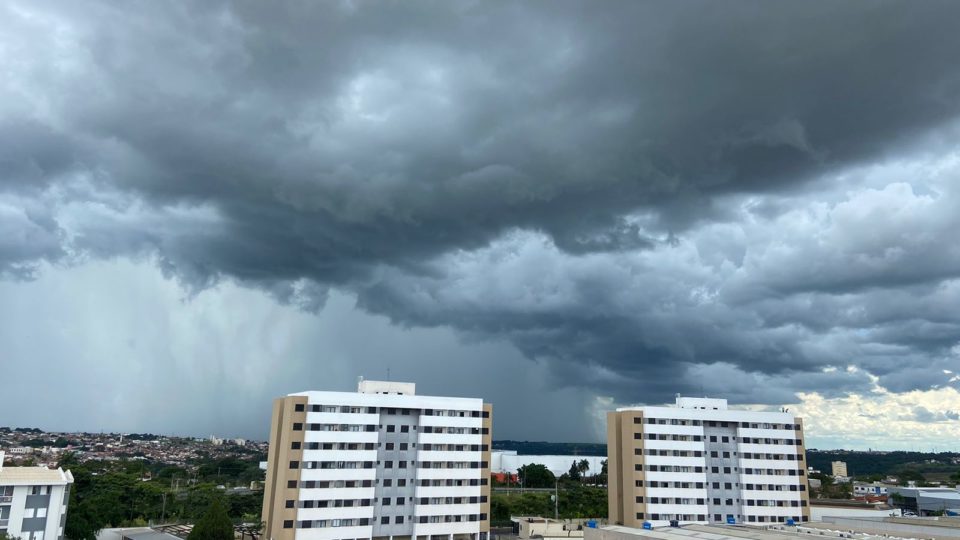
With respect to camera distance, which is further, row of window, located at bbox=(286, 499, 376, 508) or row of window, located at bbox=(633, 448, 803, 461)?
row of window, located at bbox=(633, 448, 803, 461)

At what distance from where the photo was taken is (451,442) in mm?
100250

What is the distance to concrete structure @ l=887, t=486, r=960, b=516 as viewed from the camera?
150 meters

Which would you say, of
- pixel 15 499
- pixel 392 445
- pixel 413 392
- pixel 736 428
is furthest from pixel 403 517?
pixel 736 428

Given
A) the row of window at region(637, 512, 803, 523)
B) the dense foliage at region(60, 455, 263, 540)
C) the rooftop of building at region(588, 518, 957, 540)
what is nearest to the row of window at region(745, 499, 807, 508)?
the row of window at region(637, 512, 803, 523)

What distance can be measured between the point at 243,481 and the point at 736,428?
145 m

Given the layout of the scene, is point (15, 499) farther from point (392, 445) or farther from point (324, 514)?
point (392, 445)

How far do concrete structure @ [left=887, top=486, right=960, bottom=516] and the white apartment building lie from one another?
547ft

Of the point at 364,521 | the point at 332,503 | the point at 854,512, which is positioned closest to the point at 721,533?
the point at 364,521

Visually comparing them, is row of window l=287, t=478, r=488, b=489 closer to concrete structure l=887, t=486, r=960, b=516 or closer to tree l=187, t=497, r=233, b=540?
tree l=187, t=497, r=233, b=540

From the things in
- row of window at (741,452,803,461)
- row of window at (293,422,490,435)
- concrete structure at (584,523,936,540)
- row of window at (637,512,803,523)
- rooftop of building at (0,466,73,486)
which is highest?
row of window at (293,422,490,435)

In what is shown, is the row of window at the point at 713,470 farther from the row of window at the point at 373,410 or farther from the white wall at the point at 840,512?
the row of window at the point at 373,410

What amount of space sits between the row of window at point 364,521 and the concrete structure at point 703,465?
1151 inches

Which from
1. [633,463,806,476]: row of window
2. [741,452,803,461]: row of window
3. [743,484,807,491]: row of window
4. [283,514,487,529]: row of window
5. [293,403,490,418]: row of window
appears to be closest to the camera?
[283,514,487,529]: row of window

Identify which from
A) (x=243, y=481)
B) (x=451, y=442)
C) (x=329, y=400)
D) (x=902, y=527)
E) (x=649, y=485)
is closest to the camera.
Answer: (x=902, y=527)
